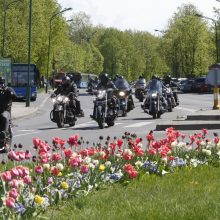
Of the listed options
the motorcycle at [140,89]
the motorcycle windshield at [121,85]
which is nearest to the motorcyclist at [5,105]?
the motorcycle windshield at [121,85]

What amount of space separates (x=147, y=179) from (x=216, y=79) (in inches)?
736

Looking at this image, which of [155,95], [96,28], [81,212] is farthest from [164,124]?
[96,28]

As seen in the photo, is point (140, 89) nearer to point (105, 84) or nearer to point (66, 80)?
point (105, 84)

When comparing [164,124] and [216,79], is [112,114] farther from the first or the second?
[216,79]

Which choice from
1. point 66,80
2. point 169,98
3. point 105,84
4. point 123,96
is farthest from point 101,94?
point 169,98

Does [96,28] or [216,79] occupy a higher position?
[96,28]

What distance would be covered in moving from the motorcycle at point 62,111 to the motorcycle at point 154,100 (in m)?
4.90

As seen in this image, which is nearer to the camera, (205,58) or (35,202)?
(35,202)

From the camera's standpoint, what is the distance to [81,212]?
6.59 meters

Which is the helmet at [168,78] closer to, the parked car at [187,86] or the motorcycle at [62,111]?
the motorcycle at [62,111]

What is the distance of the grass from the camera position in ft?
21.0

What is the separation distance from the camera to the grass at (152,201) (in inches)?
252

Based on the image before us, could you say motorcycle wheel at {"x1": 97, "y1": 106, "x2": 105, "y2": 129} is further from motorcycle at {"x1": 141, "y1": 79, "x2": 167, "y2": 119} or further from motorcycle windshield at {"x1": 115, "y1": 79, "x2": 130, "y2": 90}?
motorcycle windshield at {"x1": 115, "y1": 79, "x2": 130, "y2": 90}

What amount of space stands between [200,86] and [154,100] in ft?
158
